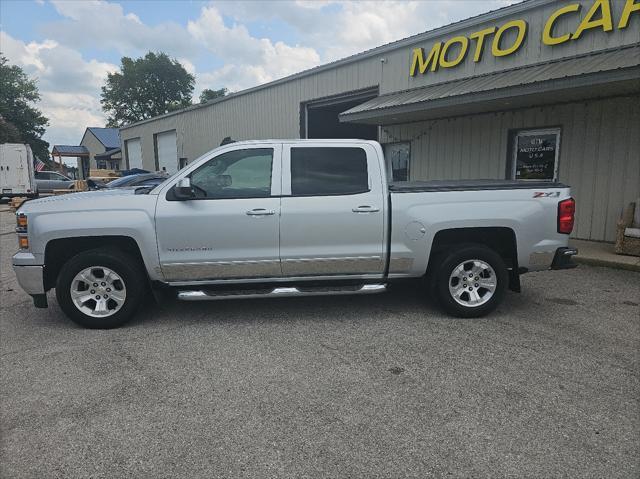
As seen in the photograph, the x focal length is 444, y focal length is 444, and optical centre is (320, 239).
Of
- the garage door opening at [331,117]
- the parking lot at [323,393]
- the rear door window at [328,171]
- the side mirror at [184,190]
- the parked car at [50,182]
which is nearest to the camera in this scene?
the parking lot at [323,393]

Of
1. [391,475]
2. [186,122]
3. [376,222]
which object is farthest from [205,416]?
[186,122]

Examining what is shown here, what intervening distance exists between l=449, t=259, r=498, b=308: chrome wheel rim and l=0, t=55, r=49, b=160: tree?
60.8 metres

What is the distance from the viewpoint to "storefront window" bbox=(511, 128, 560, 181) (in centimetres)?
960

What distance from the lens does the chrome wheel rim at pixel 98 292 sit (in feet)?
15.0

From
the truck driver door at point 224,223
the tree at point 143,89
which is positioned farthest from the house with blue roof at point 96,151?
the truck driver door at point 224,223

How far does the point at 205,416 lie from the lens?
2.98 meters

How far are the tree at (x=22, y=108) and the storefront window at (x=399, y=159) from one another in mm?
54035

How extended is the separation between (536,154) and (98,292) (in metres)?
9.24

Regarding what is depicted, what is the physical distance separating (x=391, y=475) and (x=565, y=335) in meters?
2.92

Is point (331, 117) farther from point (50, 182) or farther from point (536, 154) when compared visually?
point (50, 182)

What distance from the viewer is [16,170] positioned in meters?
22.8

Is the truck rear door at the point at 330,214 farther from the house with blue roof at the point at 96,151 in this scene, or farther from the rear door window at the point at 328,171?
the house with blue roof at the point at 96,151

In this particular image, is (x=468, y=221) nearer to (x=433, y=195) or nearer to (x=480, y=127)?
(x=433, y=195)

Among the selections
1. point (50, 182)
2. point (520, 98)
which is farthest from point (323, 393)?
point (50, 182)
